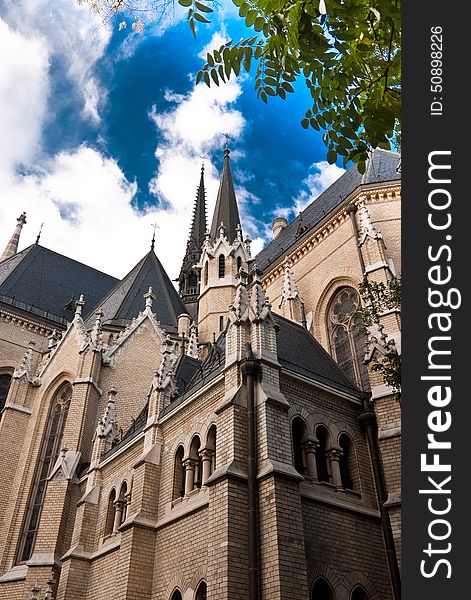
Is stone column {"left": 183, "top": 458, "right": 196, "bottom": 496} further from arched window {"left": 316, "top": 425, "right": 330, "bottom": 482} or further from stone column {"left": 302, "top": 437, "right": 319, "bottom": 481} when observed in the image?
arched window {"left": 316, "top": 425, "right": 330, "bottom": 482}

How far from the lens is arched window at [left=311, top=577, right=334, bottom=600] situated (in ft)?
30.8

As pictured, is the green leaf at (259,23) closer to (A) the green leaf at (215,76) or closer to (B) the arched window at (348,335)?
(A) the green leaf at (215,76)

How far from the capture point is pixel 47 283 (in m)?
30.7

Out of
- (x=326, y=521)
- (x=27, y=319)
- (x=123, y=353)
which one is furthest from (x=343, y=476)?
Result: (x=27, y=319)

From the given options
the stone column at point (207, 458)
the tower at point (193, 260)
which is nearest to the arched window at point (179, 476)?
the stone column at point (207, 458)

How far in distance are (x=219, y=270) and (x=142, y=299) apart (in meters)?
4.15

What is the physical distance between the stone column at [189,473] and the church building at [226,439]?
0.03 m

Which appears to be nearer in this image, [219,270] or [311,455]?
[311,455]

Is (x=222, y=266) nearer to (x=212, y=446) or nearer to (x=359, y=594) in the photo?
(x=212, y=446)

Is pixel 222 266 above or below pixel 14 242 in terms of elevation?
below

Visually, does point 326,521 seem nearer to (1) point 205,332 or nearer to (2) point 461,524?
(2) point 461,524

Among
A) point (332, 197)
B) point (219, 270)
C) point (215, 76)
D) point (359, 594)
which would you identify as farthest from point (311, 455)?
point (332, 197)

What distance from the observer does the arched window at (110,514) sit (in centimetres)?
1386

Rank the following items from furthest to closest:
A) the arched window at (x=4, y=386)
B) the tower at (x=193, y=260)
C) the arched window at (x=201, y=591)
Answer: the tower at (x=193, y=260), the arched window at (x=4, y=386), the arched window at (x=201, y=591)
